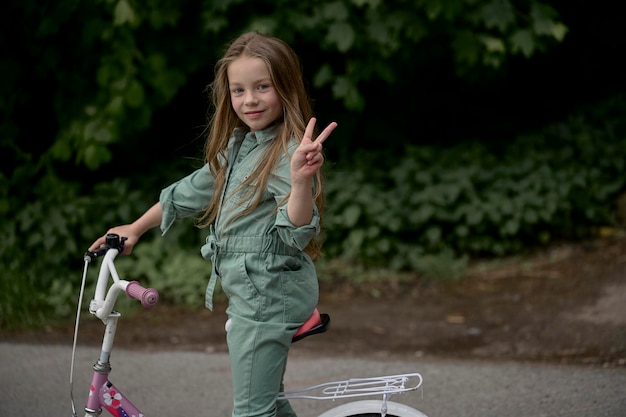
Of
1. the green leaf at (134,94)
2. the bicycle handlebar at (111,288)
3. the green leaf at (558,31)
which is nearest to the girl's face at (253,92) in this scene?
the bicycle handlebar at (111,288)

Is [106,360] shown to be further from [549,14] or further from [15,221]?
[549,14]

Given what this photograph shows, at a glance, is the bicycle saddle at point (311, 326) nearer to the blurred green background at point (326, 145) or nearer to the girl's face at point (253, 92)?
the girl's face at point (253, 92)

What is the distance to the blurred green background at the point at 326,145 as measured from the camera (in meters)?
6.06

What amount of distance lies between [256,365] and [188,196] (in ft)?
2.18

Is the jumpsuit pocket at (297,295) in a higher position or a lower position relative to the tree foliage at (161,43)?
lower

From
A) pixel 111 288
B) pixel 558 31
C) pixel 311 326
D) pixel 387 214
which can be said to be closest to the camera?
pixel 111 288

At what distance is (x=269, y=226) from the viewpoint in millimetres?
2451

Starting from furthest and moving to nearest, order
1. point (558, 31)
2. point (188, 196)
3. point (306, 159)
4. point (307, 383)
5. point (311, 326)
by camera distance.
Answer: point (558, 31) < point (307, 383) < point (188, 196) < point (311, 326) < point (306, 159)

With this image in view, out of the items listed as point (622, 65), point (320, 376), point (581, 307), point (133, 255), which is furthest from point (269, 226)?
point (622, 65)

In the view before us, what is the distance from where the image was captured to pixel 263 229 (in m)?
2.45

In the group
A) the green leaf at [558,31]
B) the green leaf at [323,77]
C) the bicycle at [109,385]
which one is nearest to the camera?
the bicycle at [109,385]

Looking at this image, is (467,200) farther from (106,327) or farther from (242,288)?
(106,327)

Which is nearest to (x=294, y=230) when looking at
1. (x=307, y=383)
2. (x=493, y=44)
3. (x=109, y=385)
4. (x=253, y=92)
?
(x=253, y=92)

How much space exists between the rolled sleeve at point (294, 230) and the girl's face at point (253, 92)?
0.34 metres
